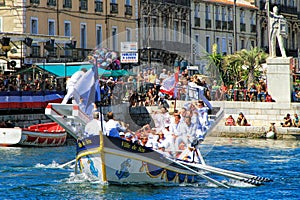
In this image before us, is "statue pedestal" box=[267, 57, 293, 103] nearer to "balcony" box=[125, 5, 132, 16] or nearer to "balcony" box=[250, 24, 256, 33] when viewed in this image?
"balcony" box=[125, 5, 132, 16]

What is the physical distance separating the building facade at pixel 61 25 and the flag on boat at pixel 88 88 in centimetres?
2326

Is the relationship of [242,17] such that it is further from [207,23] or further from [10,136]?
[10,136]

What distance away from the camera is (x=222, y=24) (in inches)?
3681

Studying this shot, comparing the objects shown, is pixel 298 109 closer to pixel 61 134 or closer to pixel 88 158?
pixel 61 134

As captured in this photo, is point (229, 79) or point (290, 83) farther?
point (229, 79)

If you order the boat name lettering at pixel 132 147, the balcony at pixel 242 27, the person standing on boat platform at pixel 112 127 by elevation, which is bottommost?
the boat name lettering at pixel 132 147

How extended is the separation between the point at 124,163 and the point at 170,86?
2621mm

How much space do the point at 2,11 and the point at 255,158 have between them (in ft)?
91.4

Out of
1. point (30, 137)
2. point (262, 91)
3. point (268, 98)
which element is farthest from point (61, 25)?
point (30, 137)

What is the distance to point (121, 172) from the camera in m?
28.4

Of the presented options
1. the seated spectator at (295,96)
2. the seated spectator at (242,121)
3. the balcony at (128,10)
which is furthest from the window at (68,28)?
the seated spectator at (242,121)

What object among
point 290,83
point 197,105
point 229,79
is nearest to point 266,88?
point 290,83

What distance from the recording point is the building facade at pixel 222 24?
89188mm

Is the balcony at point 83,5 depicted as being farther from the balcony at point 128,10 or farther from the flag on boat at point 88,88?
the flag on boat at point 88,88
